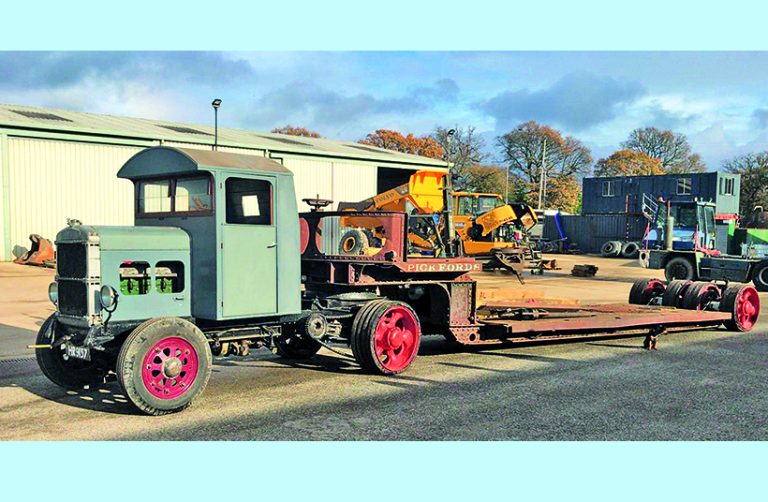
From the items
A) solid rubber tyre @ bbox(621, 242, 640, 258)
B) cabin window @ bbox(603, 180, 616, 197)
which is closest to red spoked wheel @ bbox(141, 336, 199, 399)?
solid rubber tyre @ bbox(621, 242, 640, 258)

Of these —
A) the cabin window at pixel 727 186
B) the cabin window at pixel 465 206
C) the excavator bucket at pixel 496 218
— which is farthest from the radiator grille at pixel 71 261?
the cabin window at pixel 727 186

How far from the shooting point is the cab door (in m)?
6.70

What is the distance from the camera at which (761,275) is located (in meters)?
19.5

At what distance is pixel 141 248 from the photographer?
6445 mm

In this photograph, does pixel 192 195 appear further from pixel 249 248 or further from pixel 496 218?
pixel 496 218

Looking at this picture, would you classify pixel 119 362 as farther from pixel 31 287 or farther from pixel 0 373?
pixel 31 287

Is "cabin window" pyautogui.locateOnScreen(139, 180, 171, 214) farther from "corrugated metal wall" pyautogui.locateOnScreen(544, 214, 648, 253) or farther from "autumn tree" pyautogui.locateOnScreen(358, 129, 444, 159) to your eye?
"autumn tree" pyautogui.locateOnScreen(358, 129, 444, 159)

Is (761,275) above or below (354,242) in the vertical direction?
below

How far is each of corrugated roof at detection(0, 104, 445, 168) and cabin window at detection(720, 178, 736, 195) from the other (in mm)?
16993

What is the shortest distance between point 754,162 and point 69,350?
2287 inches

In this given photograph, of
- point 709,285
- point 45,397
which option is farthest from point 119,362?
point 709,285

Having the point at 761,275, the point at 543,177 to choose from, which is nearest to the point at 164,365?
the point at 761,275

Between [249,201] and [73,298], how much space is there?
1846 mm

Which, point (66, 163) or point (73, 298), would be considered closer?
point (73, 298)
